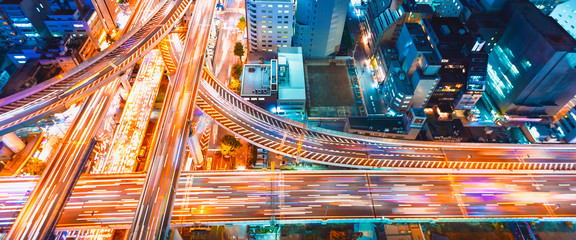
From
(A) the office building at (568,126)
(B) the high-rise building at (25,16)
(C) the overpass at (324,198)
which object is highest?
(B) the high-rise building at (25,16)

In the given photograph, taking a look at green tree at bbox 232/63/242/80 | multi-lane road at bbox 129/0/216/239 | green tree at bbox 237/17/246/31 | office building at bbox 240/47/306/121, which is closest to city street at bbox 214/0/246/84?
green tree at bbox 237/17/246/31

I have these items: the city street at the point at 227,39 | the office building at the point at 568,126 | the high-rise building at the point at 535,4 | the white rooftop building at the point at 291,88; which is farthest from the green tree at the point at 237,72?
the office building at the point at 568,126

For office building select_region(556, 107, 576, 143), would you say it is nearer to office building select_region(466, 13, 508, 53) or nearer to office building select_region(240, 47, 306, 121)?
office building select_region(466, 13, 508, 53)

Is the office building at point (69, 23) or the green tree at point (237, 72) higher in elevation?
the office building at point (69, 23)

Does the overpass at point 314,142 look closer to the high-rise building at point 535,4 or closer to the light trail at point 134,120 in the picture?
the light trail at point 134,120

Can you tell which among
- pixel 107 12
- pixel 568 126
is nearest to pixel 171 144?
pixel 107 12

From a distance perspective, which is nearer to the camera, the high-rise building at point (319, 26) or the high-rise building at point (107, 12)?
the high-rise building at point (319, 26)

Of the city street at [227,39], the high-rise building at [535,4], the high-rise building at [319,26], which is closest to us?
the high-rise building at [535,4]

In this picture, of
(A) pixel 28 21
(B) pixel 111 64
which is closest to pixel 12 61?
(A) pixel 28 21
